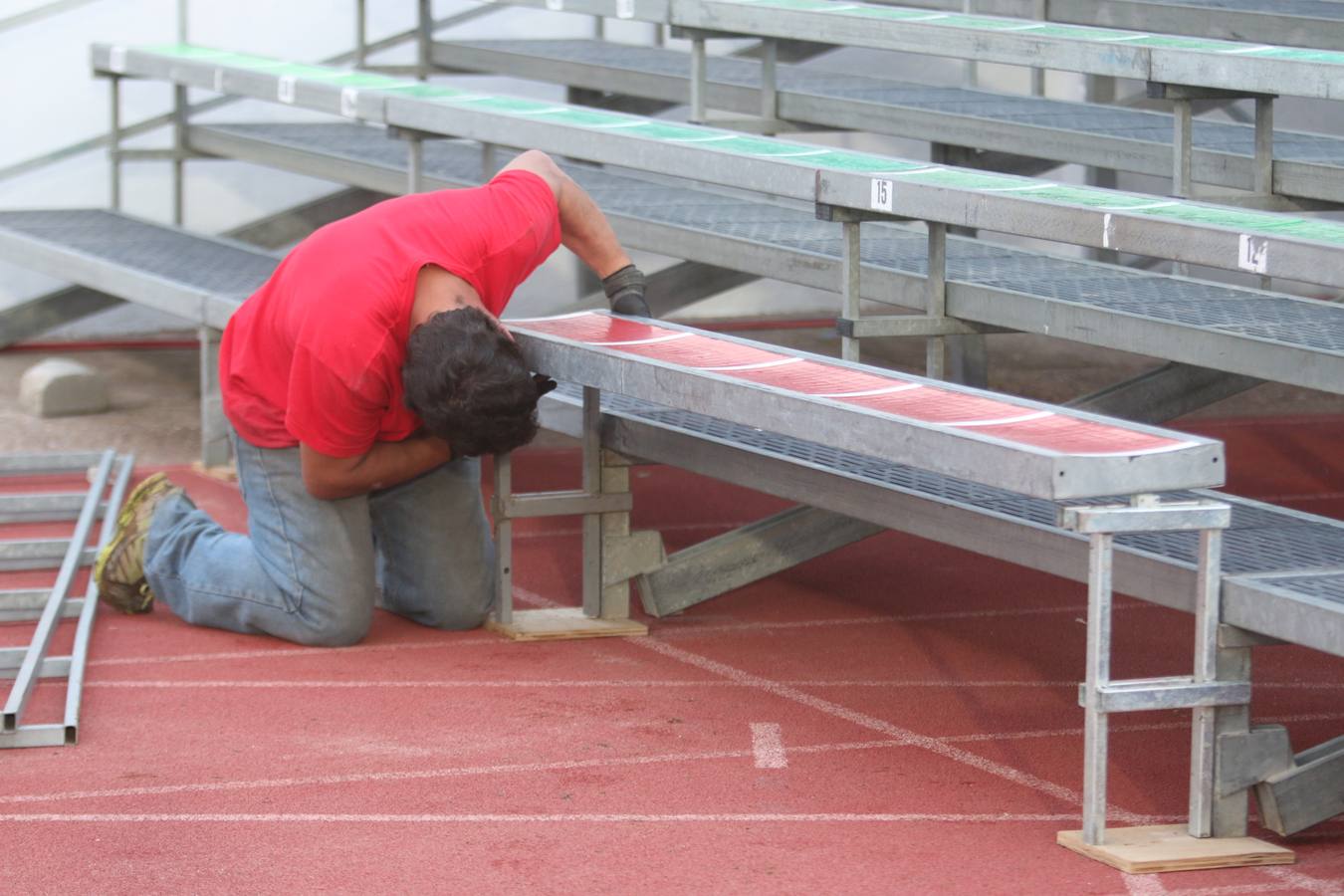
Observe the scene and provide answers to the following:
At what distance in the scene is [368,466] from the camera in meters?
4.75

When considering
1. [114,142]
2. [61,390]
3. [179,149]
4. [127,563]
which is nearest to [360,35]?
[179,149]

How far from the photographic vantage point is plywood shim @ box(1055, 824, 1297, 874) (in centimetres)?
346

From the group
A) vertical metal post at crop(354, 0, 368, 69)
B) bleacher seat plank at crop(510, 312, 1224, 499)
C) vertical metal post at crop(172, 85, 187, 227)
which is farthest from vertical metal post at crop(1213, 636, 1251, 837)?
vertical metal post at crop(354, 0, 368, 69)

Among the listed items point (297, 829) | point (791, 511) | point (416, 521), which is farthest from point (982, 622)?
point (297, 829)

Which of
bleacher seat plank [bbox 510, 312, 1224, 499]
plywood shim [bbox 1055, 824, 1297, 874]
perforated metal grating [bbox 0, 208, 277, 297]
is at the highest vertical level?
bleacher seat plank [bbox 510, 312, 1224, 499]

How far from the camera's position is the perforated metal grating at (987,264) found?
16.0 ft

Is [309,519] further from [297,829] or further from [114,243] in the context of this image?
[114,243]

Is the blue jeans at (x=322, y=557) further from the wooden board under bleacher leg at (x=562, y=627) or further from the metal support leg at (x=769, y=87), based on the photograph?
the metal support leg at (x=769, y=87)

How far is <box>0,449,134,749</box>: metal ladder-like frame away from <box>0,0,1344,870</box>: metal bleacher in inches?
22.9

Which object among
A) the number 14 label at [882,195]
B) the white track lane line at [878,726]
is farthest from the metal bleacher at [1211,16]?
the white track lane line at [878,726]

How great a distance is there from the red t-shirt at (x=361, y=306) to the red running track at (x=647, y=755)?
0.65 metres

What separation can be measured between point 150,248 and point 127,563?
3.02 metres

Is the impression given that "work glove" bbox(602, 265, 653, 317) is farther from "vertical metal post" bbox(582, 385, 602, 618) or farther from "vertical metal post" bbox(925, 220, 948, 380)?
"vertical metal post" bbox(925, 220, 948, 380)

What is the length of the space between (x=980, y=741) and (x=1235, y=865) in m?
0.89
